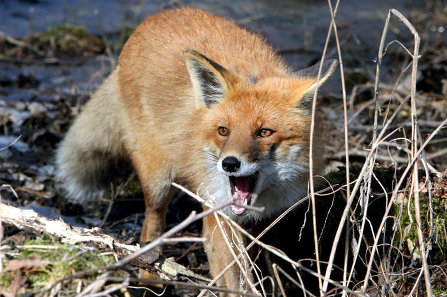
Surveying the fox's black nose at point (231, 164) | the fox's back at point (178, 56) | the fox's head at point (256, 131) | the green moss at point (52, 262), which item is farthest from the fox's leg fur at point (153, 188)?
the green moss at point (52, 262)

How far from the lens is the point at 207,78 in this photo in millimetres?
3557

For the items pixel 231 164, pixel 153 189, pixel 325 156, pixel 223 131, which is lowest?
pixel 153 189

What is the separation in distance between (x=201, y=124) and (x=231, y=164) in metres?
0.64

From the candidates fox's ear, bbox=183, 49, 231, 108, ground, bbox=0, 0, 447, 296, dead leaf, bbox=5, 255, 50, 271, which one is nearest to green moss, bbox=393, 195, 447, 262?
ground, bbox=0, 0, 447, 296

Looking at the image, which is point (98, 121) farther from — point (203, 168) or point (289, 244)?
point (289, 244)

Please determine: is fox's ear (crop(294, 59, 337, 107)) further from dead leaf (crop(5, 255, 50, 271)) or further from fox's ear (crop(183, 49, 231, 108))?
dead leaf (crop(5, 255, 50, 271))

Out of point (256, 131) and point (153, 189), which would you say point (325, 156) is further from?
point (153, 189)

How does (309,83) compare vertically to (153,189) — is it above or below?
above

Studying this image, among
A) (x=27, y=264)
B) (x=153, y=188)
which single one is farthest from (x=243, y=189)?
(x=27, y=264)

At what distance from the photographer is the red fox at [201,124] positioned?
3367mm

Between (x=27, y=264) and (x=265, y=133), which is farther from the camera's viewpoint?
(x=265, y=133)

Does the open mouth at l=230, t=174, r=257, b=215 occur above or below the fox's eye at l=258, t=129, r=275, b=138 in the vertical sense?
below

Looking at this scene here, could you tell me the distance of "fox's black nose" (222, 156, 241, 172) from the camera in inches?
121

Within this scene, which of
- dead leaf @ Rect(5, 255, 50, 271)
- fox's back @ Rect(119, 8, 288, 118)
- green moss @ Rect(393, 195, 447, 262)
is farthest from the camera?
fox's back @ Rect(119, 8, 288, 118)
